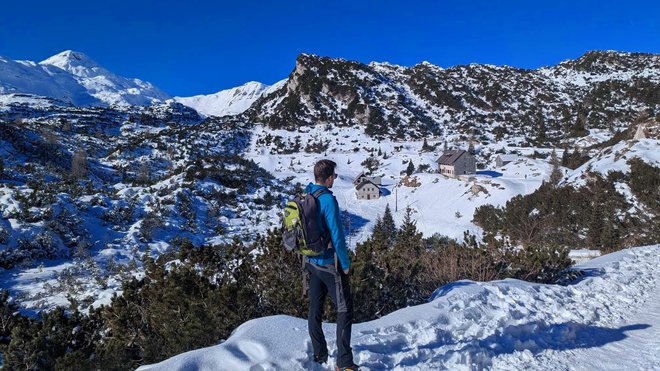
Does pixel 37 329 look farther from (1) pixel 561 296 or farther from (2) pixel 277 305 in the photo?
(1) pixel 561 296

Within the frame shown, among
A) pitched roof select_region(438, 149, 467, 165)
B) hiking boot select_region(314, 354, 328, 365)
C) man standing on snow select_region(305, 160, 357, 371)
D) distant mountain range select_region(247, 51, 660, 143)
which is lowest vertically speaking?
hiking boot select_region(314, 354, 328, 365)

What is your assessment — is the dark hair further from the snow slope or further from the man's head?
the snow slope

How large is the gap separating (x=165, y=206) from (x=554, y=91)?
11646 centimetres

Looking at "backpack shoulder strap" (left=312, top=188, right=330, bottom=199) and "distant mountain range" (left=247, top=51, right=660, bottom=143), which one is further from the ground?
"distant mountain range" (left=247, top=51, right=660, bottom=143)

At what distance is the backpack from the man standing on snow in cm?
4

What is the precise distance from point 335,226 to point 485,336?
248 centimetres

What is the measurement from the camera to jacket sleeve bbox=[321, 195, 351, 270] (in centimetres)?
329

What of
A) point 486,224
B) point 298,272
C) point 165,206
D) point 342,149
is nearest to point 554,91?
point 342,149

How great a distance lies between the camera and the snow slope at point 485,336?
350cm

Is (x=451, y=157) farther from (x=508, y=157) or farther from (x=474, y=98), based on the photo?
(x=474, y=98)

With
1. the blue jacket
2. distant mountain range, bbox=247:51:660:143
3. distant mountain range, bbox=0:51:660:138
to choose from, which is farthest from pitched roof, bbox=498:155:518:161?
the blue jacket

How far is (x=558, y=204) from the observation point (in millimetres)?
20422

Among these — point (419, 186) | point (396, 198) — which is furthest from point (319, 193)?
point (419, 186)

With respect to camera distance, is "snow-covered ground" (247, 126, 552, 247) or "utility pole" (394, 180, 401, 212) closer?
"snow-covered ground" (247, 126, 552, 247)
